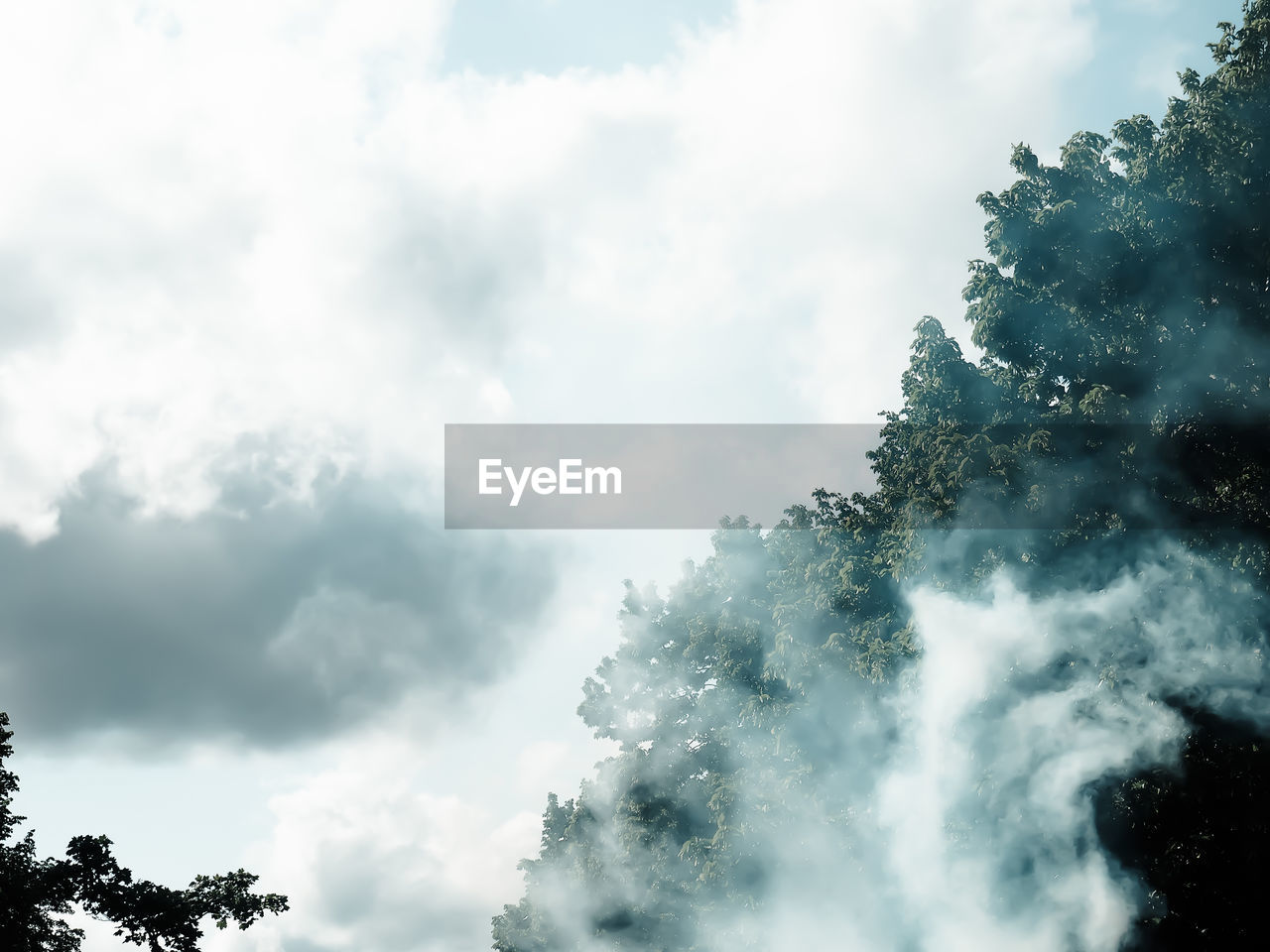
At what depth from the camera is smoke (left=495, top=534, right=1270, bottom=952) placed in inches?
833

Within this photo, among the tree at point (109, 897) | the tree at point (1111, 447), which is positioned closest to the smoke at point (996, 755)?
the tree at point (1111, 447)

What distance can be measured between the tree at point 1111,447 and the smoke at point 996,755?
9.0 inches

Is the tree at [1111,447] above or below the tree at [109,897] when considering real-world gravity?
above

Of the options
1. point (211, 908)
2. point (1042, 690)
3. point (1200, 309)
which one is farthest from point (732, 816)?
point (1200, 309)

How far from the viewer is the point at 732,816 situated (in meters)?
29.8

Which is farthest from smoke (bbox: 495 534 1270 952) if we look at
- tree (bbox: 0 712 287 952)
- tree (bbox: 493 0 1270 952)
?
tree (bbox: 0 712 287 952)

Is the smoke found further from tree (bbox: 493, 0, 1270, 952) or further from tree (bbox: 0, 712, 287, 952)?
tree (bbox: 0, 712, 287, 952)

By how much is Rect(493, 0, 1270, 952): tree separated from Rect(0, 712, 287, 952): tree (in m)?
13.7

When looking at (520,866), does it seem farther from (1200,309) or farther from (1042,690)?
(1200,309)

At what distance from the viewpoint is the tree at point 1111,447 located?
71.4 feet

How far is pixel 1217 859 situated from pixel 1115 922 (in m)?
2.62

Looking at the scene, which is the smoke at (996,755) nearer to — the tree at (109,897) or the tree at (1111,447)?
the tree at (1111,447)

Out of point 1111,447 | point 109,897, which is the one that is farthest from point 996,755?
point 109,897

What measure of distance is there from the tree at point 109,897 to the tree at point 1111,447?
1369cm
